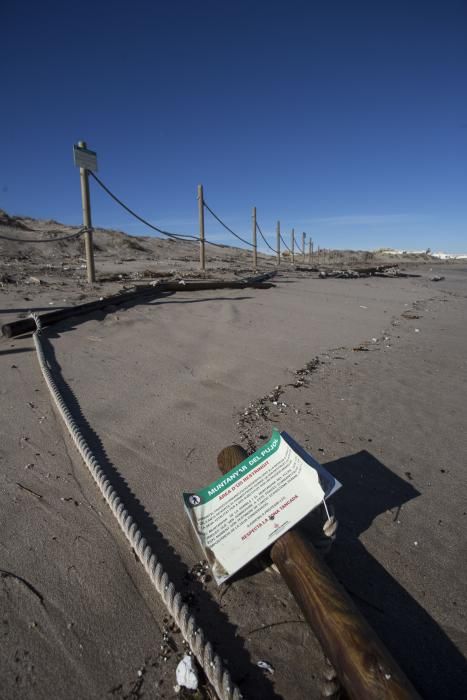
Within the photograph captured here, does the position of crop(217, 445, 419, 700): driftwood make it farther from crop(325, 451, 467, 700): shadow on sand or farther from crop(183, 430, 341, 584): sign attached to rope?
crop(325, 451, 467, 700): shadow on sand

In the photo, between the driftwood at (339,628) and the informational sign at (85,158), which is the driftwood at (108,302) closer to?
the informational sign at (85,158)

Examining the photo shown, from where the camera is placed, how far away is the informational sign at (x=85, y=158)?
5.34 m

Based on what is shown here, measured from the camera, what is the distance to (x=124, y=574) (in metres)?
1.34

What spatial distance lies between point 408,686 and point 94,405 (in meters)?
2.14

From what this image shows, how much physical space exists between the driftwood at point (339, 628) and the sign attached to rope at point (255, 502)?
0.23 ft

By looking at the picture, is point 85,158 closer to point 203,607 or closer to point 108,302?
point 108,302

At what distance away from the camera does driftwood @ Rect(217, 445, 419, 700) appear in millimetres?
861

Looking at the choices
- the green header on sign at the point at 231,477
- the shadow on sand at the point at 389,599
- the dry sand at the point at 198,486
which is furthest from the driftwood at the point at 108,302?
the shadow on sand at the point at 389,599

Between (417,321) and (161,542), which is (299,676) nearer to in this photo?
(161,542)

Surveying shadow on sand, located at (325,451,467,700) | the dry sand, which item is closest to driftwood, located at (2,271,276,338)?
the dry sand

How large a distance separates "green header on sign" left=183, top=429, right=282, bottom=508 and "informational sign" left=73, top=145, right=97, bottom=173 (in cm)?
542

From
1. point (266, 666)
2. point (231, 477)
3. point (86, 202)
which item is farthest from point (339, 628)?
point (86, 202)

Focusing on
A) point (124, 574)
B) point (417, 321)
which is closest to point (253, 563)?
point (124, 574)

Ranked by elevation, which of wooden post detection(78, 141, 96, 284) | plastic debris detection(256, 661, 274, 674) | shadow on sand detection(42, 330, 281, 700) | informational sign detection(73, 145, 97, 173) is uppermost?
informational sign detection(73, 145, 97, 173)
